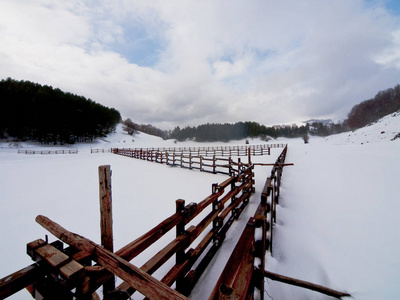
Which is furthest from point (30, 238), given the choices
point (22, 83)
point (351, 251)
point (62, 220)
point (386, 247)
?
point (22, 83)

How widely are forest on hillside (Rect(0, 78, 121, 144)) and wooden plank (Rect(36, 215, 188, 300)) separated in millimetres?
57919

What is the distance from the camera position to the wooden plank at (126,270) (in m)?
1.27

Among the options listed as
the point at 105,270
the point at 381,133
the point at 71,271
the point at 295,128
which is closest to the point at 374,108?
the point at 295,128

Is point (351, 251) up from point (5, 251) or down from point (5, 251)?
up

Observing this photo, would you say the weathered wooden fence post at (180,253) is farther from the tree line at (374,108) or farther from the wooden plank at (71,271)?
the tree line at (374,108)

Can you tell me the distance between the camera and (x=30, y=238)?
4.52 meters

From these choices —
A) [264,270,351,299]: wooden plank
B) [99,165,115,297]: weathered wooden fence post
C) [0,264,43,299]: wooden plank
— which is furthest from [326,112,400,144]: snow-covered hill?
[0,264,43,299]: wooden plank

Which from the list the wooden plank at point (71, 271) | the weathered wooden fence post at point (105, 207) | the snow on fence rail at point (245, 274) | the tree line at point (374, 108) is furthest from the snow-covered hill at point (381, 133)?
the tree line at point (374, 108)

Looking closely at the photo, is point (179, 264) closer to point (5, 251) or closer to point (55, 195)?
point (5, 251)

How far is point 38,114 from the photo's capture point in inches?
1693

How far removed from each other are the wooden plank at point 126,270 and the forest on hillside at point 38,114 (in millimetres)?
57919

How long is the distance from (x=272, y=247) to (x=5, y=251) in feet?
20.9

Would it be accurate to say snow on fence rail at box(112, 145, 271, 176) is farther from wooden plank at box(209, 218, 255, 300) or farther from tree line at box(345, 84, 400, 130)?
tree line at box(345, 84, 400, 130)

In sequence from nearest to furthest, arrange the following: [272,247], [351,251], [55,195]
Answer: [351,251]
[272,247]
[55,195]
